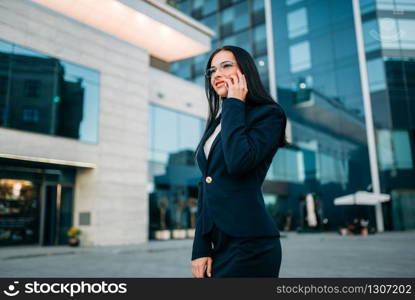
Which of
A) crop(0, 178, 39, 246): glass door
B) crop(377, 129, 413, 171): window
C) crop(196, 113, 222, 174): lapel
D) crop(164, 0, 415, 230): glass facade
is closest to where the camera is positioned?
crop(196, 113, 222, 174): lapel

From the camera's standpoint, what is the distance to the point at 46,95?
1582 cm

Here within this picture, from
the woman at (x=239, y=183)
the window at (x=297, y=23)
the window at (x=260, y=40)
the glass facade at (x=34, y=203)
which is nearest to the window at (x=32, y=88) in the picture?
the glass facade at (x=34, y=203)

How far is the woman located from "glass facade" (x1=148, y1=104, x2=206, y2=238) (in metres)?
19.8

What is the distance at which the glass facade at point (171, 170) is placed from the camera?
70.8ft

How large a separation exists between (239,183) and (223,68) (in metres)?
0.62

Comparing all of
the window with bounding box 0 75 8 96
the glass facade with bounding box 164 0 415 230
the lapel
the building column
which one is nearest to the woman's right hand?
the lapel

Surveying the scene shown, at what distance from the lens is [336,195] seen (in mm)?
27750

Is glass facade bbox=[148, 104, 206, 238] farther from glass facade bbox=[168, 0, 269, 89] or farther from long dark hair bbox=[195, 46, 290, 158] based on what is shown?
long dark hair bbox=[195, 46, 290, 158]

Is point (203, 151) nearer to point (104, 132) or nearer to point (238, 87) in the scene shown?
point (238, 87)

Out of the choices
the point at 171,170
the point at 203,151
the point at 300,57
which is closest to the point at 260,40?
the point at 300,57

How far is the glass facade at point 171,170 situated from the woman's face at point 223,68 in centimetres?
1966

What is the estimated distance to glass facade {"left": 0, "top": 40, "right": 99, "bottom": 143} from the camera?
14.6m

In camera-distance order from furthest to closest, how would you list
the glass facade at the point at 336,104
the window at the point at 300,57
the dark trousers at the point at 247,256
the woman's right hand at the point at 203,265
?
the window at the point at 300,57 < the glass facade at the point at 336,104 < the woman's right hand at the point at 203,265 < the dark trousers at the point at 247,256

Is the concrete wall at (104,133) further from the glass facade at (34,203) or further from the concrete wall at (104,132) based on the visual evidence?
the glass facade at (34,203)
